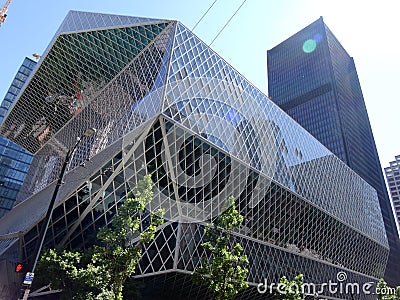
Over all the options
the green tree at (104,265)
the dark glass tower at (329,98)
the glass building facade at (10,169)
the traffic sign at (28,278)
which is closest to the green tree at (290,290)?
the green tree at (104,265)

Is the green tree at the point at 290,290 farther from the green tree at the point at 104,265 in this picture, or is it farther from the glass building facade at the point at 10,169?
the glass building facade at the point at 10,169

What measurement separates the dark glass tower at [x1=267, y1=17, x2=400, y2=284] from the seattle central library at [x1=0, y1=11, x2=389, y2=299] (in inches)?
3145

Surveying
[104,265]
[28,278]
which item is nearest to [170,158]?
[104,265]

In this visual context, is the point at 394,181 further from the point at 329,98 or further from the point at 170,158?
the point at 170,158

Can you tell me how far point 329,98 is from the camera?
481 feet

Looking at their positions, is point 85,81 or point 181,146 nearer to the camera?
point 181,146

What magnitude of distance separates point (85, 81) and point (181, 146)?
27.5 meters

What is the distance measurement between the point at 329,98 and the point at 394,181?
270 ft

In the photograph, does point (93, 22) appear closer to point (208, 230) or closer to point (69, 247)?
point (69, 247)

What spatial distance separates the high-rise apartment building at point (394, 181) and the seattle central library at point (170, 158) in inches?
5580

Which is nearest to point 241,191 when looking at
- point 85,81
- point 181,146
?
point 181,146

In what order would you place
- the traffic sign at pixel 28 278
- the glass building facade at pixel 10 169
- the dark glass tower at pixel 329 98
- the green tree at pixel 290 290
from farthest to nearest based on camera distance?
the dark glass tower at pixel 329 98 → the glass building facade at pixel 10 169 → the green tree at pixel 290 290 → the traffic sign at pixel 28 278

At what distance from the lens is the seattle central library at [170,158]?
28.6 meters

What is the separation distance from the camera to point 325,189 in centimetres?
5909
